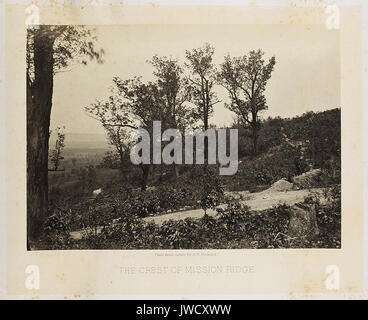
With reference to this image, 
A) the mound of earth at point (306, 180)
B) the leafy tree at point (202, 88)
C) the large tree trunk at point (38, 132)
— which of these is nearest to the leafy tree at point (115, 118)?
the large tree trunk at point (38, 132)

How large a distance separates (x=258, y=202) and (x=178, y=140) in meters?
1.06

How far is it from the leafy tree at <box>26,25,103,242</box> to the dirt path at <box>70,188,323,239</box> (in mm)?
507

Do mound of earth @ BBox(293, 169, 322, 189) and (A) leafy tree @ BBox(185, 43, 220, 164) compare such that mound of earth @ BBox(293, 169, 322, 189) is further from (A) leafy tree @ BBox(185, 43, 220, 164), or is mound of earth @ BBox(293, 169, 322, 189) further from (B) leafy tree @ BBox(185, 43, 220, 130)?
Answer: (B) leafy tree @ BBox(185, 43, 220, 130)

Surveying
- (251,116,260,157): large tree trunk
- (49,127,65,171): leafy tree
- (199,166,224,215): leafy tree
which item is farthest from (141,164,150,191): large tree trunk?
(251,116,260,157): large tree trunk

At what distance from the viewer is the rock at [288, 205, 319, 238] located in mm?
5527

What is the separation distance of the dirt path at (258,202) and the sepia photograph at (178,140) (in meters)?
0.01

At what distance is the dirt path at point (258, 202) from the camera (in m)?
5.55

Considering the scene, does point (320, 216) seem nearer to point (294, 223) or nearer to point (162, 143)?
point (294, 223)

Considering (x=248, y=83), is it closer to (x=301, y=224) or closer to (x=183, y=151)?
(x=183, y=151)

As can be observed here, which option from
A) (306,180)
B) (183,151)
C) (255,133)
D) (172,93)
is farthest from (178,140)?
(306,180)

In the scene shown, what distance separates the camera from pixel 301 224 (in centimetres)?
553

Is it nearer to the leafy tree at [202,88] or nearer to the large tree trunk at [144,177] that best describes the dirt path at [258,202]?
the large tree trunk at [144,177]

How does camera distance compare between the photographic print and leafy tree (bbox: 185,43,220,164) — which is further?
leafy tree (bbox: 185,43,220,164)

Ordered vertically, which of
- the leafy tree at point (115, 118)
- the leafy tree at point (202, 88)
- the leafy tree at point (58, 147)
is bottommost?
the leafy tree at point (58, 147)
